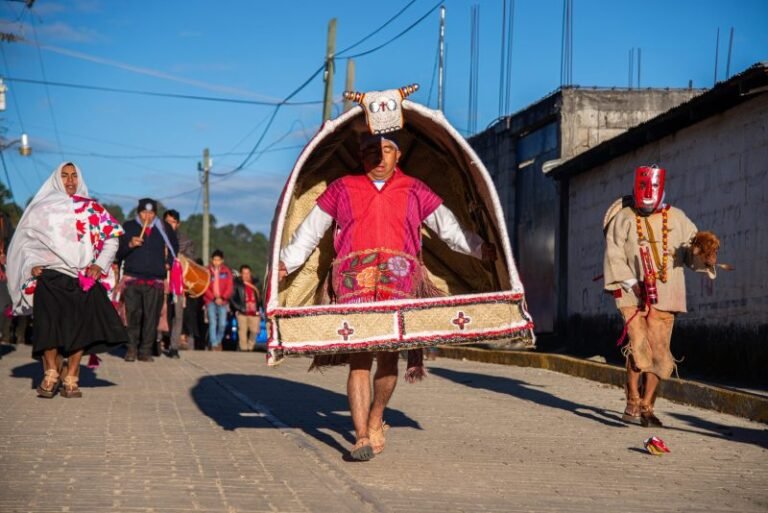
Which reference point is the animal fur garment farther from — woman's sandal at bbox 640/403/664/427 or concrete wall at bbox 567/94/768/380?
concrete wall at bbox 567/94/768/380

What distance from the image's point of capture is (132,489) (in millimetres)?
6824

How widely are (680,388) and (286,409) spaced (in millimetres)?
4571

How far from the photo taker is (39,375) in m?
15.2

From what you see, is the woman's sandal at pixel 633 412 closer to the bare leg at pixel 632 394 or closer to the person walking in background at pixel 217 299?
the bare leg at pixel 632 394

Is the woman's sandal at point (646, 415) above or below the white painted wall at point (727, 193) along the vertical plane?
below

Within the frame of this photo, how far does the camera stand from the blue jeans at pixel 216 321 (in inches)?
1026

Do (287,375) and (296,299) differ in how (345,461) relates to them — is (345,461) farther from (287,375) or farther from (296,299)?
(287,375)

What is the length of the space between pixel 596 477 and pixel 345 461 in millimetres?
1544

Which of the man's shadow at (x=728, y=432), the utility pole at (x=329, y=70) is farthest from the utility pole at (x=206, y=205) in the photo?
the man's shadow at (x=728, y=432)

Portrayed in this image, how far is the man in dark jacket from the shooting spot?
18453mm

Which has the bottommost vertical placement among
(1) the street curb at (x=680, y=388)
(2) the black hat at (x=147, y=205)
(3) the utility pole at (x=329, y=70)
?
(1) the street curb at (x=680, y=388)

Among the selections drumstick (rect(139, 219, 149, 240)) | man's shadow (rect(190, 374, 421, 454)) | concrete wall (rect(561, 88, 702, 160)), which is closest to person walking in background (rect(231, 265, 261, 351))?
concrete wall (rect(561, 88, 702, 160))

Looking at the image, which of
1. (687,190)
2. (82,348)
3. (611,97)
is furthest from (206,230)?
(82,348)

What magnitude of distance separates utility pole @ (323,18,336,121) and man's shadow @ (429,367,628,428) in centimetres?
1590
